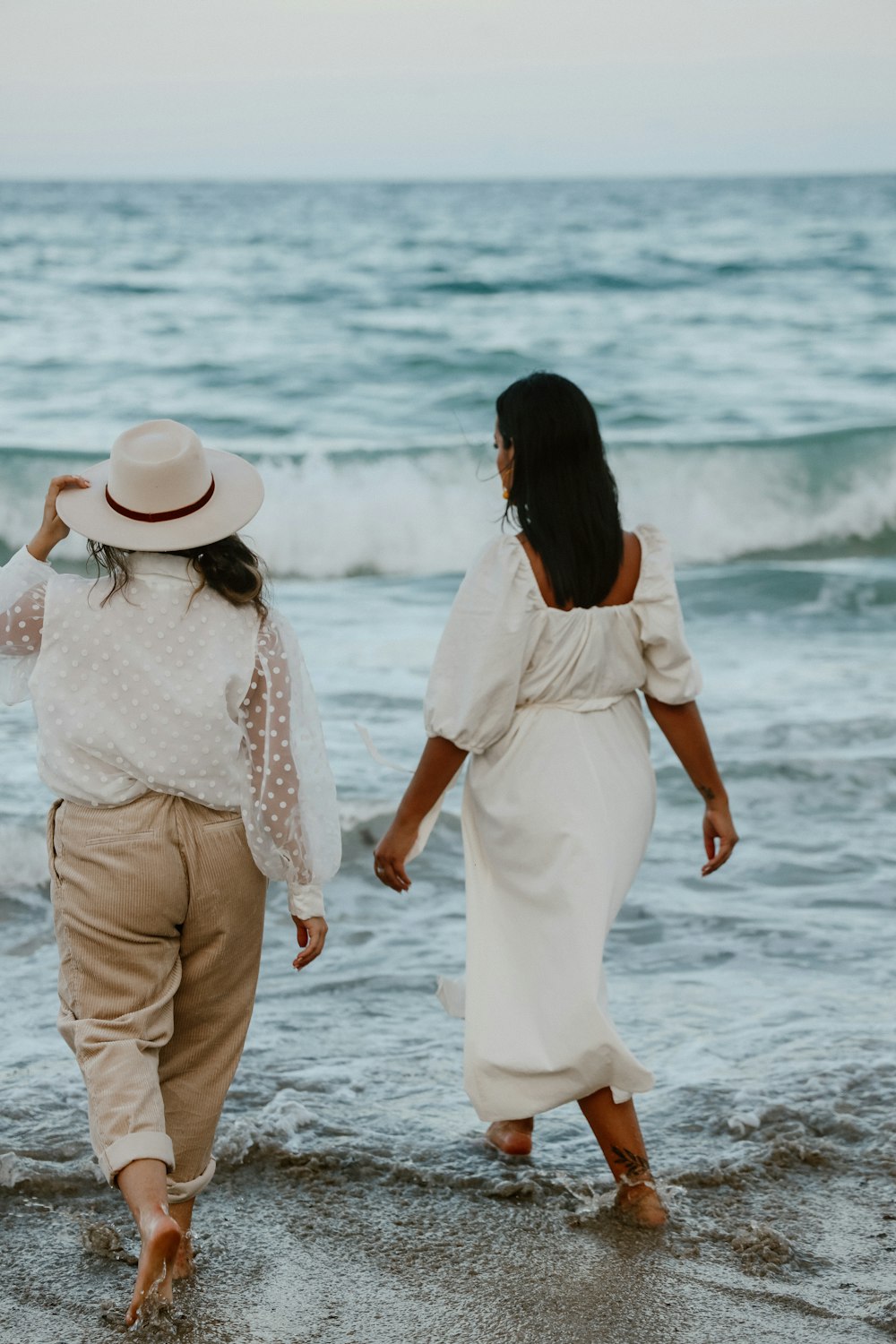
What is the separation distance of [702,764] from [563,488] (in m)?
0.68

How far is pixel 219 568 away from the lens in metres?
2.42

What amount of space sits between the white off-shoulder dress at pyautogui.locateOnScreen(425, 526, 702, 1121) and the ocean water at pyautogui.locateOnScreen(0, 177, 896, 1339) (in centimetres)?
32

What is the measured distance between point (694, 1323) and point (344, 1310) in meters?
0.59

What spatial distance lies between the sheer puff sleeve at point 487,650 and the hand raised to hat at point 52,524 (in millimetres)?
739

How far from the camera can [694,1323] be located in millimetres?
2387

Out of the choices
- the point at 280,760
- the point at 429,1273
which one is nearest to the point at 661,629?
the point at 280,760

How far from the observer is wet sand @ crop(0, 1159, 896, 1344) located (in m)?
2.38

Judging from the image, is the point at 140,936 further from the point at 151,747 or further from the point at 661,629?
the point at 661,629

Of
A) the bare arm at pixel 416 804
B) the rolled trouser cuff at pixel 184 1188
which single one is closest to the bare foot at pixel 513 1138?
the bare arm at pixel 416 804

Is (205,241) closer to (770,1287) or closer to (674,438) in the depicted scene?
(674,438)

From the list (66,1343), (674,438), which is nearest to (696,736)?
(66,1343)

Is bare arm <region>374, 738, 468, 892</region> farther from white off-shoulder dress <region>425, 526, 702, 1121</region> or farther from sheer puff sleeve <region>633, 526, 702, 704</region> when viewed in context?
sheer puff sleeve <region>633, 526, 702, 704</region>

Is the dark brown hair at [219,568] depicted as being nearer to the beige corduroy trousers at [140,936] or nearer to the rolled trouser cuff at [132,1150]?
the beige corduroy trousers at [140,936]

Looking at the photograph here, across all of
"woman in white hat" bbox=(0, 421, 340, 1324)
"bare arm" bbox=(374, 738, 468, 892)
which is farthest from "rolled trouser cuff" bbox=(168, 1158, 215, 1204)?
"bare arm" bbox=(374, 738, 468, 892)
